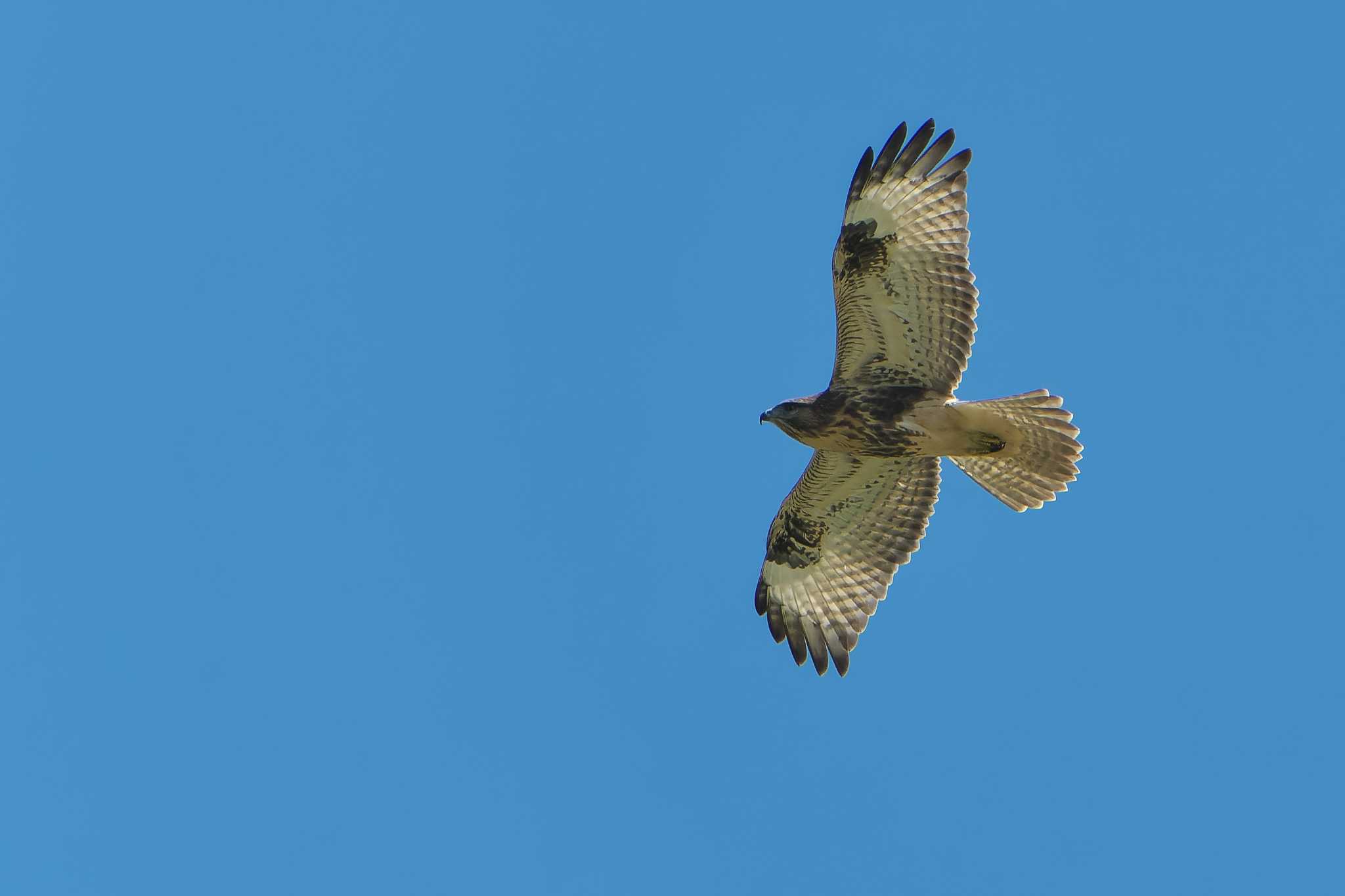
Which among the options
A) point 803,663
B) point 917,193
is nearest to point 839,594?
point 803,663

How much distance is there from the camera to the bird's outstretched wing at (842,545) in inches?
495

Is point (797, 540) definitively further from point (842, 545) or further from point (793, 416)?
point (793, 416)

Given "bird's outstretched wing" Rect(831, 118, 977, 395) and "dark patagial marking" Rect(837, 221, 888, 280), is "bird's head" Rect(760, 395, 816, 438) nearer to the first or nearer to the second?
"bird's outstretched wing" Rect(831, 118, 977, 395)

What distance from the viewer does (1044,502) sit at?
12031mm

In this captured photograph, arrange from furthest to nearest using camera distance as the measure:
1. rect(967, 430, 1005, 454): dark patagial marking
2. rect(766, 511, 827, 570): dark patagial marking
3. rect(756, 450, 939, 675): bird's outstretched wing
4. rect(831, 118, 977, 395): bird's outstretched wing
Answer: rect(766, 511, 827, 570): dark patagial marking, rect(756, 450, 939, 675): bird's outstretched wing, rect(967, 430, 1005, 454): dark patagial marking, rect(831, 118, 977, 395): bird's outstretched wing

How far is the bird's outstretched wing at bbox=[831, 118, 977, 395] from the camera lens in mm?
11523

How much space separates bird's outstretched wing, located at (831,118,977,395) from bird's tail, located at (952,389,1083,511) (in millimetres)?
354

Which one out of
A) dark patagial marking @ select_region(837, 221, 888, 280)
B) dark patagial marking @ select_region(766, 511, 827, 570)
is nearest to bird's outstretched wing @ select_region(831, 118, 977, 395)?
dark patagial marking @ select_region(837, 221, 888, 280)

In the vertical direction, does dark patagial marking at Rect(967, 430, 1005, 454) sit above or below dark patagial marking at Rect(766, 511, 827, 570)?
below

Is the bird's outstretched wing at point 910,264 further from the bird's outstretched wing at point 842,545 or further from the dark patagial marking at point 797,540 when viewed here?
the dark patagial marking at point 797,540

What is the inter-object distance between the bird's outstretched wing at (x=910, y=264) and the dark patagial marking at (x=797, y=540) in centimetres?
159

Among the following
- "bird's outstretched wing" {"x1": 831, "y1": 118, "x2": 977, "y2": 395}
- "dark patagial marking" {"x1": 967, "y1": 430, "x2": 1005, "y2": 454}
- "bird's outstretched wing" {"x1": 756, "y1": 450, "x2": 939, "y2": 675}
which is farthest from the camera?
"bird's outstretched wing" {"x1": 756, "y1": 450, "x2": 939, "y2": 675}

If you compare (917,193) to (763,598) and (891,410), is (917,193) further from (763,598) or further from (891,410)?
(763,598)

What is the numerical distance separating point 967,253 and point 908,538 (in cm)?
226
